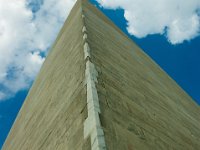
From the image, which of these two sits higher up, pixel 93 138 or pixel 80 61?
pixel 80 61

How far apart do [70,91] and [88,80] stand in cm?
45

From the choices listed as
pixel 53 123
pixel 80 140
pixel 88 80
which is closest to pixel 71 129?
pixel 80 140

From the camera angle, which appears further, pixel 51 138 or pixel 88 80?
→ pixel 51 138

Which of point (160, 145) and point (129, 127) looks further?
point (160, 145)

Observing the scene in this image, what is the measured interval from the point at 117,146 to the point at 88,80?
741 mm

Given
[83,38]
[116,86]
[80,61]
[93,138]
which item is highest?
[83,38]

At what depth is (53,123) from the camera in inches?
117

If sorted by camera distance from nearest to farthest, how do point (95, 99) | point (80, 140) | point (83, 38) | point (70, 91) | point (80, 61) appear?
point (80, 140) < point (95, 99) < point (70, 91) < point (80, 61) < point (83, 38)

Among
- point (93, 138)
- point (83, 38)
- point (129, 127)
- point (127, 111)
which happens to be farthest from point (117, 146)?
point (83, 38)

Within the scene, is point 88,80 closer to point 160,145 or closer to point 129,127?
point 129,127

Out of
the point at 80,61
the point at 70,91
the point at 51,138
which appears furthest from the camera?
the point at 80,61

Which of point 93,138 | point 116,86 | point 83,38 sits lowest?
point 93,138

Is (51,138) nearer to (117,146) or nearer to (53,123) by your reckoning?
(53,123)

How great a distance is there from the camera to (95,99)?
2.30 meters
